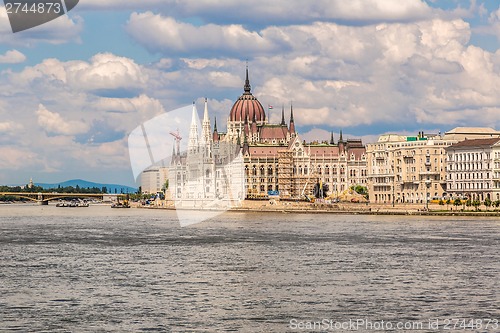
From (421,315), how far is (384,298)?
4.92 metres

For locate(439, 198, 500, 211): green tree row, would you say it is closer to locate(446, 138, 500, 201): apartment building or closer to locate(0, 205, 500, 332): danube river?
locate(446, 138, 500, 201): apartment building

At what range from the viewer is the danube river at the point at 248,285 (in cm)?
4131

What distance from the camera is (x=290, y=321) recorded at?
4116 centimetres

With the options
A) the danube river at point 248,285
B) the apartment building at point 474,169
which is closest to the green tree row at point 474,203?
the apartment building at point 474,169

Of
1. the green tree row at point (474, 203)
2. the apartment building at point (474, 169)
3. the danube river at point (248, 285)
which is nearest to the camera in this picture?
the danube river at point (248, 285)

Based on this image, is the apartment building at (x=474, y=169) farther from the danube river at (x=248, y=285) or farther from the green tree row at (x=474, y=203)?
the danube river at (x=248, y=285)

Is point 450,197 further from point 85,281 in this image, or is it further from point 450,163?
point 85,281

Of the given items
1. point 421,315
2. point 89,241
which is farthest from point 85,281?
point 89,241

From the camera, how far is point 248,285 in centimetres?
5281

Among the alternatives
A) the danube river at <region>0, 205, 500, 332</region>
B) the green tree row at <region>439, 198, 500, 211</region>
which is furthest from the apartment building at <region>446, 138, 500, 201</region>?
the danube river at <region>0, 205, 500, 332</region>

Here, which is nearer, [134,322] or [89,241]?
[134,322]

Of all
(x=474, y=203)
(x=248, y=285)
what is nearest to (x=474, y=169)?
(x=474, y=203)

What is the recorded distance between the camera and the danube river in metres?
41.3

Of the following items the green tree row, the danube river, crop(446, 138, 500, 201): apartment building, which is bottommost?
the danube river
